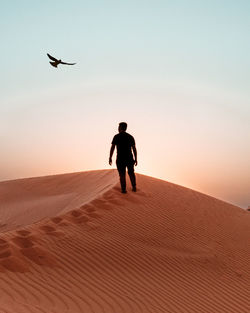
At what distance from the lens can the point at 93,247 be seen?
25.9 feet

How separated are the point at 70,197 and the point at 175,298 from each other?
27.9 ft

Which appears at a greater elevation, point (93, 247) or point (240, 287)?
point (93, 247)

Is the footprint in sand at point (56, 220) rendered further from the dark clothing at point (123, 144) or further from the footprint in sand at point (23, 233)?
the dark clothing at point (123, 144)

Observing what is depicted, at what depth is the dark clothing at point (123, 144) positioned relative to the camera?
1091 centimetres

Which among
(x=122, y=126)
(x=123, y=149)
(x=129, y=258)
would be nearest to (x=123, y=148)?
(x=123, y=149)

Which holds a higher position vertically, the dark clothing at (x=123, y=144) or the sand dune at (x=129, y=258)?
the dark clothing at (x=123, y=144)

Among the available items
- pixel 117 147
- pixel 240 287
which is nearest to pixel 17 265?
pixel 240 287

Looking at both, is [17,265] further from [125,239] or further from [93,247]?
[125,239]

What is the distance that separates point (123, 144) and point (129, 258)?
12.7 ft

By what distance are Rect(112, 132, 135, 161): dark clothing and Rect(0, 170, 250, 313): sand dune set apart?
45.5 inches

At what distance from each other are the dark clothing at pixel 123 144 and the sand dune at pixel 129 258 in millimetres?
1154

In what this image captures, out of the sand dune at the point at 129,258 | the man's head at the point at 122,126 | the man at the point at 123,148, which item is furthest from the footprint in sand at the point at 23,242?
the man's head at the point at 122,126

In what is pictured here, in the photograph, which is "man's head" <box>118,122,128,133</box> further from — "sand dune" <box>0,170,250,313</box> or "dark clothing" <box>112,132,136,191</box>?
"sand dune" <box>0,170,250,313</box>

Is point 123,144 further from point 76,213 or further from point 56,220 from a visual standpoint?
point 56,220
